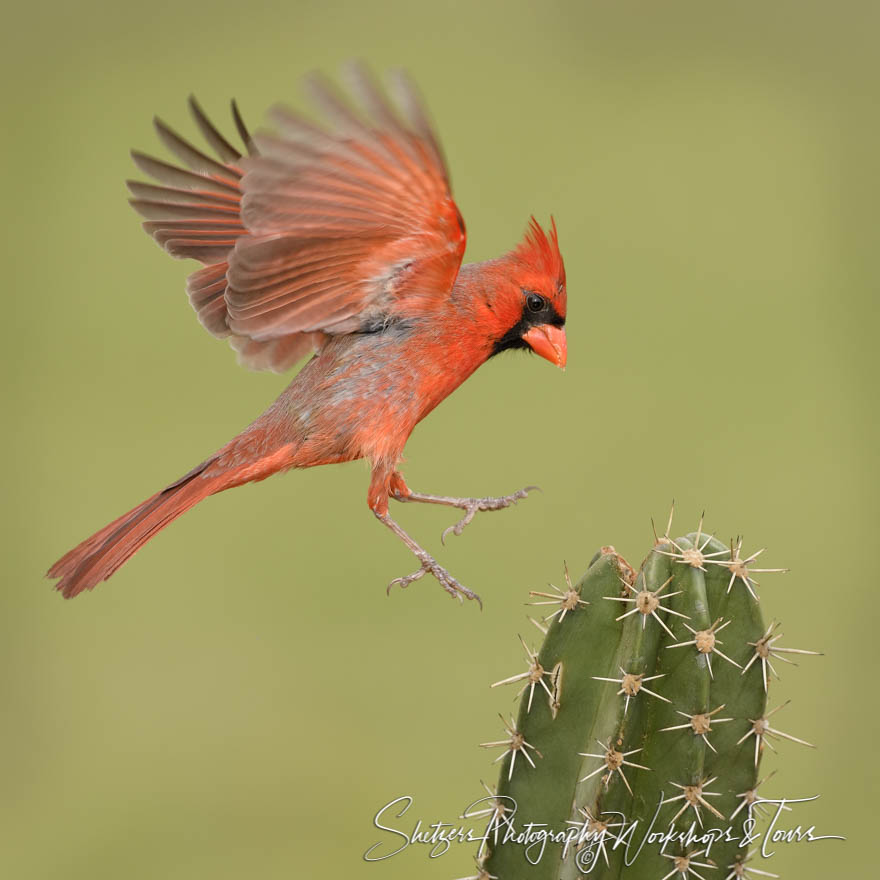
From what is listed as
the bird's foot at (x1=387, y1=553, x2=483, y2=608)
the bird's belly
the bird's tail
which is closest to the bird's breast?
the bird's belly

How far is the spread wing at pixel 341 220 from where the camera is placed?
1.91 m

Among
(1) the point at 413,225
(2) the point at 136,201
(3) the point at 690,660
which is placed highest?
(2) the point at 136,201

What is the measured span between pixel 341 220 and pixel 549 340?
54 centimetres

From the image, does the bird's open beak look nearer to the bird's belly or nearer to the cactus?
the bird's belly

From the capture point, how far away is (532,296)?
7.80 feet

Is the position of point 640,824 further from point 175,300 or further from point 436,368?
point 175,300

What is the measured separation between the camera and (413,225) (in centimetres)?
212

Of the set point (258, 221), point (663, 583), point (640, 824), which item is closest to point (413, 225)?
point (258, 221)

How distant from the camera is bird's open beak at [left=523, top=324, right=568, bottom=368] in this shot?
2.42 m

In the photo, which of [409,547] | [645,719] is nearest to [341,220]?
[409,547]

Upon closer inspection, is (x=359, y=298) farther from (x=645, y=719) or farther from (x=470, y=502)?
(x=645, y=719)

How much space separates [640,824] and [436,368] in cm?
95

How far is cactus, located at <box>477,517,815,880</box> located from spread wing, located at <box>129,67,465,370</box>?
739 millimetres

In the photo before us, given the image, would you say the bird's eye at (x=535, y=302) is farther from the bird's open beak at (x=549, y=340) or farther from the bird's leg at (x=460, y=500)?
the bird's leg at (x=460, y=500)
